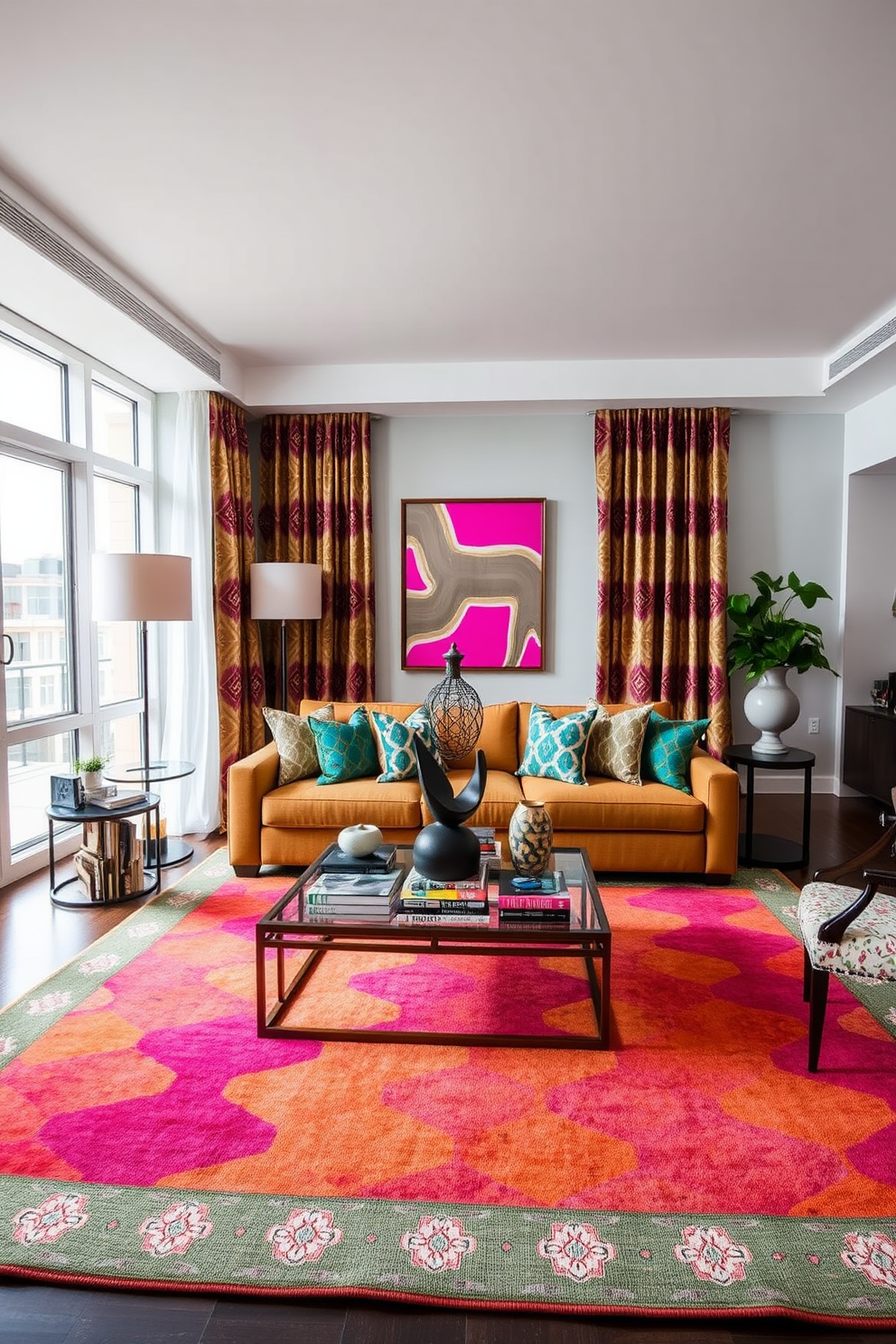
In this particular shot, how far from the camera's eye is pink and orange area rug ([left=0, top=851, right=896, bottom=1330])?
155 cm

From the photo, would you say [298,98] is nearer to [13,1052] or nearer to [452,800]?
[452,800]

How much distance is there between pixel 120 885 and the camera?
3.61 meters

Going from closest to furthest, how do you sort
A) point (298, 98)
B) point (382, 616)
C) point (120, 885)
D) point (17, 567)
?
point (298, 98)
point (120, 885)
point (17, 567)
point (382, 616)

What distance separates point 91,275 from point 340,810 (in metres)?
2.52

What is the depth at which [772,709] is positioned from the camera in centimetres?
438

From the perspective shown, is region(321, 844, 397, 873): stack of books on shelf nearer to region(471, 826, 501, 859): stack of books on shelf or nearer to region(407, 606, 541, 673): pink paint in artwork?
region(471, 826, 501, 859): stack of books on shelf

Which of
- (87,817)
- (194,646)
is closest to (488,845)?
(87,817)

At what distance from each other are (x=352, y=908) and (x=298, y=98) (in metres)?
2.44

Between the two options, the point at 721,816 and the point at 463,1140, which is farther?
the point at 721,816

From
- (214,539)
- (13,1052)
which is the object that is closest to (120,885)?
(13,1052)

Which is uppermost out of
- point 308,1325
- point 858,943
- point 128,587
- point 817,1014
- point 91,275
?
point 91,275

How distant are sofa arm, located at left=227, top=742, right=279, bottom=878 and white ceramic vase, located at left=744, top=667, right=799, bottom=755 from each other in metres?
2.58

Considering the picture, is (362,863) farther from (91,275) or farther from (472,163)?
(91,275)

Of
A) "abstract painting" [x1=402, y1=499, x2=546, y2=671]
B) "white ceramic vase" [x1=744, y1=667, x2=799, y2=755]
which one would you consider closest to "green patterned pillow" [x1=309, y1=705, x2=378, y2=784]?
"abstract painting" [x1=402, y1=499, x2=546, y2=671]
